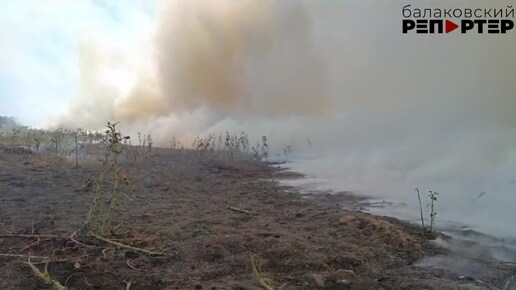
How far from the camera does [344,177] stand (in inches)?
451

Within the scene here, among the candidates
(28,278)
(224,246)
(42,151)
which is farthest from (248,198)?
(42,151)

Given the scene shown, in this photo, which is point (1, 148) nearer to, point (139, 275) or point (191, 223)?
point (191, 223)

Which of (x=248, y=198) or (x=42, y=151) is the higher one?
(x=42, y=151)


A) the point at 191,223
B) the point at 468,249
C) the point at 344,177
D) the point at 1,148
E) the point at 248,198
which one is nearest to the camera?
the point at 468,249

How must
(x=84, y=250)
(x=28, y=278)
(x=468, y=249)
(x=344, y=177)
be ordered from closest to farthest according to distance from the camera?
(x=28, y=278)
(x=84, y=250)
(x=468, y=249)
(x=344, y=177)

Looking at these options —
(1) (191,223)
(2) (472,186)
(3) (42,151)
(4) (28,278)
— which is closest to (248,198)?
(1) (191,223)

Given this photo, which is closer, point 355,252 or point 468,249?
point 355,252

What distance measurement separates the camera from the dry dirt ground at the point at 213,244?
408 cm

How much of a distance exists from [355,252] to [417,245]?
0.89m

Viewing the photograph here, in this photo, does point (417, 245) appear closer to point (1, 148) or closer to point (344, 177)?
point (344, 177)

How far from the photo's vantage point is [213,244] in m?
4.97

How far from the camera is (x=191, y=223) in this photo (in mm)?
6105

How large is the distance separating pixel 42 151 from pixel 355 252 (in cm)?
1441

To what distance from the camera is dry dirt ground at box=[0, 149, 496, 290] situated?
4078 mm
